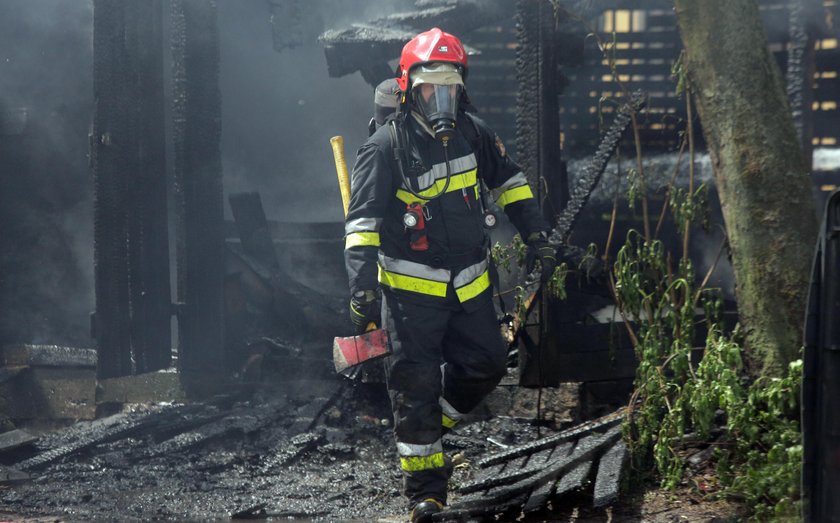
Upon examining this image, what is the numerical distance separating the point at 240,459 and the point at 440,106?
2.94 meters

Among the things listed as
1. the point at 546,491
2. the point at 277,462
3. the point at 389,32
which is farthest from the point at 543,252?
the point at 389,32

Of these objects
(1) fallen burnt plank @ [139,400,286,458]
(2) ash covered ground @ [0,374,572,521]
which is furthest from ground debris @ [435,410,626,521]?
(1) fallen burnt plank @ [139,400,286,458]

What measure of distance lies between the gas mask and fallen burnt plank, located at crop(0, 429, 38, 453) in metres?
3.73

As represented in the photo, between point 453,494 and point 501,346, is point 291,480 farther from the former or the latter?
point 501,346

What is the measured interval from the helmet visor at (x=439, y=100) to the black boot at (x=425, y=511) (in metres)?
1.75

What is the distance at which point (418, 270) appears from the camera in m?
4.61

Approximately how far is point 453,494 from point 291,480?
114cm

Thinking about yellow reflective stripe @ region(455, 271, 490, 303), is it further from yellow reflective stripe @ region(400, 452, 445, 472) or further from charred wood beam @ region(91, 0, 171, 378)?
charred wood beam @ region(91, 0, 171, 378)

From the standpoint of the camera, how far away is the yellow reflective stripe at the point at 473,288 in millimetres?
4648

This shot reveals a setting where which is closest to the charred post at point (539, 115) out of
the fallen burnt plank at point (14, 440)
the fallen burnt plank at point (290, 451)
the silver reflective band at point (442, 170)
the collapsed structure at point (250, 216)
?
the collapsed structure at point (250, 216)

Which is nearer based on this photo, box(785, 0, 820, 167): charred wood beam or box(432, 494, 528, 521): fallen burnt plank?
box(432, 494, 528, 521): fallen burnt plank

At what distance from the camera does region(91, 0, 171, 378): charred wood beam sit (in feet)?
24.4

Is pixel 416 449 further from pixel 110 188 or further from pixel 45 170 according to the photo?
pixel 45 170

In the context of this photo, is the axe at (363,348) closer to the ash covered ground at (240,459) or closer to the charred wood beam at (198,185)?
the ash covered ground at (240,459)
